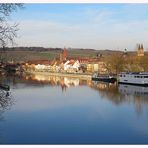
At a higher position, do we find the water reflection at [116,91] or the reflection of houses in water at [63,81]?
the water reflection at [116,91]

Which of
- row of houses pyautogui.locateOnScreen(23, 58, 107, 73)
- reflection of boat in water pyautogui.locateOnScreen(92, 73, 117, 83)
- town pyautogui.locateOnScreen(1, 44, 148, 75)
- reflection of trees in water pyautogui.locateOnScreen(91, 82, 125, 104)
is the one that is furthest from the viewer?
row of houses pyautogui.locateOnScreen(23, 58, 107, 73)

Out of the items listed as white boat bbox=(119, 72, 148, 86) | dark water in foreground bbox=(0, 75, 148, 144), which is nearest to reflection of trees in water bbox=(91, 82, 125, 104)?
dark water in foreground bbox=(0, 75, 148, 144)

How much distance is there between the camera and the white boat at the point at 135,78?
2295 centimetres

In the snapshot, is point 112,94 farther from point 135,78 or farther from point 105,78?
point 105,78

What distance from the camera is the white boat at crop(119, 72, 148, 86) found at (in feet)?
75.3

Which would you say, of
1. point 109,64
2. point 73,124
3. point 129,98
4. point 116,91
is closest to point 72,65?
point 109,64

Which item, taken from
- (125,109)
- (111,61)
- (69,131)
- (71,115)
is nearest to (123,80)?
(111,61)

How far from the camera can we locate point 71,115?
10766mm

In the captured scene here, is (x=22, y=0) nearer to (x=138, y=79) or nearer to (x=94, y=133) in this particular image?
(x=94, y=133)

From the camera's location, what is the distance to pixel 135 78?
78.4 ft

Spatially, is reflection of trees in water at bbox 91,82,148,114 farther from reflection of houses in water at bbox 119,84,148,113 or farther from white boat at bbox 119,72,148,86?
white boat at bbox 119,72,148,86

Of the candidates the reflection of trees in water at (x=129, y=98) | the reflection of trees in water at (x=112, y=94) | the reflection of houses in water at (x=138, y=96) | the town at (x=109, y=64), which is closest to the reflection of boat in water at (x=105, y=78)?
the town at (x=109, y=64)

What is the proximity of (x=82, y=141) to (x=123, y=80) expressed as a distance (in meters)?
18.1

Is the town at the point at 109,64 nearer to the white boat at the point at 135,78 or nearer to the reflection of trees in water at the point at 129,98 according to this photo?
the reflection of trees in water at the point at 129,98
